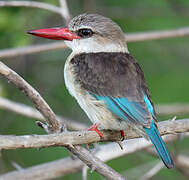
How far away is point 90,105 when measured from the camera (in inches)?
121

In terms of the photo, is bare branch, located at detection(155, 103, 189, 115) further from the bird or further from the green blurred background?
the bird

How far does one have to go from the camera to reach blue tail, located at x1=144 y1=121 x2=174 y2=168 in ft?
8.81

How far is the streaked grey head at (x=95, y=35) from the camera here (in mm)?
3480

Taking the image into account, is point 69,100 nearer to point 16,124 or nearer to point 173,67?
point 16,124

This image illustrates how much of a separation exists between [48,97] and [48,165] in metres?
1.54

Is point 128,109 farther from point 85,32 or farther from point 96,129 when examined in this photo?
point 85,32

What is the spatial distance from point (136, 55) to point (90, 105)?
2.30 m

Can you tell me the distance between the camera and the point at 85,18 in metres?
3.51

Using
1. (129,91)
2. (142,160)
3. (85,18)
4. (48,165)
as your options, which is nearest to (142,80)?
(129,91)

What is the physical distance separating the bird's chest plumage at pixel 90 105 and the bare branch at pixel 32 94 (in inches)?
20.5

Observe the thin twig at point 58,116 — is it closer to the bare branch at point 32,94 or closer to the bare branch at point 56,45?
the bare branch at point 56,45

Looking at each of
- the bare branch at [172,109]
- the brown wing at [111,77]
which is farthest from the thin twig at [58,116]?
the brown wing at [111,77]

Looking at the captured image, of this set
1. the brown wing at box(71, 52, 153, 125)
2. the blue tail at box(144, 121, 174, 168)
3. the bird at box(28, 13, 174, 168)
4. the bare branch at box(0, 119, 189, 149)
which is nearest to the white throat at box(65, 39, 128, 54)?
the bird at box(28, 13, 174, 168)

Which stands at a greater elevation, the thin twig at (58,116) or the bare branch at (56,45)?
the bare branch at (56,45)
